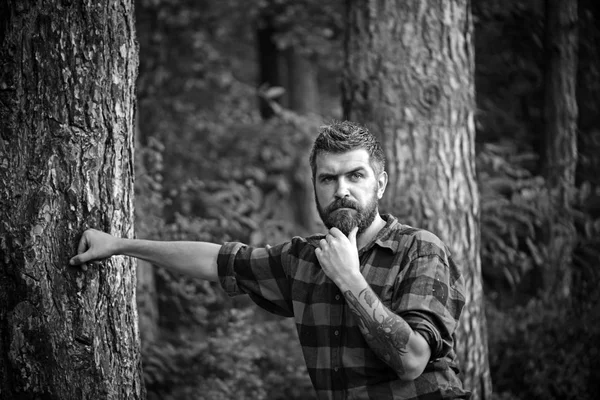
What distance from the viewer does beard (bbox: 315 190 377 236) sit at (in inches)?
127

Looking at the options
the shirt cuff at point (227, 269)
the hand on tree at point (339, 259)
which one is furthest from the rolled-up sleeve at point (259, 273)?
the hand on tree at point (339, 259)

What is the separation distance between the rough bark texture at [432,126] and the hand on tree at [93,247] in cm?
246

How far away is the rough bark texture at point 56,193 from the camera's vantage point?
3066mm

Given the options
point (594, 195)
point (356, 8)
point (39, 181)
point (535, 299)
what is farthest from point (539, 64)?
point (39, 181)

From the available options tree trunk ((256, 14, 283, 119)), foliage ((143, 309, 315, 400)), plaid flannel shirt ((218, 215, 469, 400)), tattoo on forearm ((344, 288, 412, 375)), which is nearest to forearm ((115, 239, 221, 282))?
plaid flannel shirt ((218, 215, 469, 400))

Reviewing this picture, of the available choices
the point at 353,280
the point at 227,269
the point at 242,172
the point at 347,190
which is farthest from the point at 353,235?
the point at 242,172

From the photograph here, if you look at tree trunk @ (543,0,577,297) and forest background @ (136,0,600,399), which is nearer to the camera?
forest background @ (136,0,600,399)

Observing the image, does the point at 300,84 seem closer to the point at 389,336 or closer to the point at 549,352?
the point at 549,352

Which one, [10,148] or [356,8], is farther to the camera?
[356,8]

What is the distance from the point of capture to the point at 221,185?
25.6ft

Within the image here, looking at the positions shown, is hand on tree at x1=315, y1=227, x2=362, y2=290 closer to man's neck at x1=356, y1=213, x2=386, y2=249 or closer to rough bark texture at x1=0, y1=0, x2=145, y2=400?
man's neck at x1=356, y1=213, x2=386, y2=249

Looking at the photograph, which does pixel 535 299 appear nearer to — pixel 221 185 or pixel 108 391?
pixel 221 185

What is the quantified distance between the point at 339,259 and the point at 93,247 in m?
1.16

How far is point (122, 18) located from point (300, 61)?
851 cm
